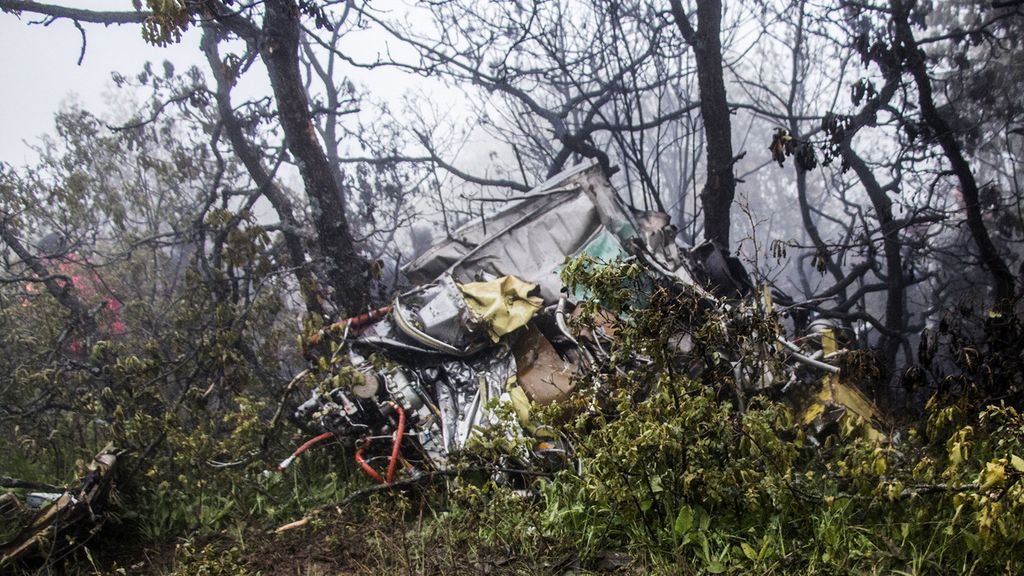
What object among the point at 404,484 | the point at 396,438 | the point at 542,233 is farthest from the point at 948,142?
the point at 404,484

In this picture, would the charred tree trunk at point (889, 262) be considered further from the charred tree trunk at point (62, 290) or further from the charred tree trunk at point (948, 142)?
the charred tree trunk at point (62, 290)

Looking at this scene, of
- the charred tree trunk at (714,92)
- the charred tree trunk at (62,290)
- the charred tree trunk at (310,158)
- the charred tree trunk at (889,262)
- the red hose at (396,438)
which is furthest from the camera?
the charred tree trunk at (889,262)

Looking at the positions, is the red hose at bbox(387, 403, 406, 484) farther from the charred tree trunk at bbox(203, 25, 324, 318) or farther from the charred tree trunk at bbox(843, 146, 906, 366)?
the charred tree trunk at bbox(843, 146, 906, 366)

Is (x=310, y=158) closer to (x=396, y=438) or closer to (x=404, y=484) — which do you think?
(x=396, y=438)

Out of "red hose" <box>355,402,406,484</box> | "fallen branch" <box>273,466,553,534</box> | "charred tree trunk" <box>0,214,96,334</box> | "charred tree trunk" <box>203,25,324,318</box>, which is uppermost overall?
"charred tree trunk" <box>203,25,324,318</box>

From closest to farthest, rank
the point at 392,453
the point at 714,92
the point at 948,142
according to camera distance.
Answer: the point at 392,453, the point at 948,142, the point at 714,92

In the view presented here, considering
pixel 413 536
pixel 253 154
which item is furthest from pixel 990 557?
pixel 253 154

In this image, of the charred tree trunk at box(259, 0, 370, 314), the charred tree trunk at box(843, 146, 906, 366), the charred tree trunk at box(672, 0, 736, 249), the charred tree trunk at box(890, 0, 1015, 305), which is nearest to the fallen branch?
the charred tree trunk at box(259, 0, 370, 314)

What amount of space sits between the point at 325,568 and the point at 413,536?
501 millimetres

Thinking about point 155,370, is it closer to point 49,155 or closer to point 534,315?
point 534,315

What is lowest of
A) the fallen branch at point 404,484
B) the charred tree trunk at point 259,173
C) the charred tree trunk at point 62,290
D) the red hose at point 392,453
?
the fallen branch at point 404,484

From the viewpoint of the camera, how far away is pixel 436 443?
4.39 m

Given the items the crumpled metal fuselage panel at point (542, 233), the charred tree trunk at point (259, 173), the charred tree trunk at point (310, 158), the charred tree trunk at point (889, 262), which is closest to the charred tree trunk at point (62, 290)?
the charred tree trunk at point (259, 173)

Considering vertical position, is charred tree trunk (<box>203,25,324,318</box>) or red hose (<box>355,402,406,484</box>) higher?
charred tree trunk (<box>203,25,324,318</box>)
